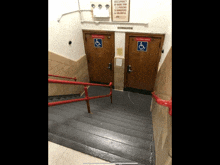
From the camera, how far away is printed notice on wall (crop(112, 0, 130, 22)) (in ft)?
10.3

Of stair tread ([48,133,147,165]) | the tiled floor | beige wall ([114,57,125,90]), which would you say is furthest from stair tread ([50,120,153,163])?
beige wall ([114,57,125,90])

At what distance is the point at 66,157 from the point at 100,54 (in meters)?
3.74

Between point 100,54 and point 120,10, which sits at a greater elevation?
point 120,10

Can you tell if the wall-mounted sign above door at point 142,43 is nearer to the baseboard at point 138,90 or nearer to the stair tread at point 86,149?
the baseboard at point 138,90

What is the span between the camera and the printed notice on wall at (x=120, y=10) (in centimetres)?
313

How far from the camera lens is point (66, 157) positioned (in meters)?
1.16

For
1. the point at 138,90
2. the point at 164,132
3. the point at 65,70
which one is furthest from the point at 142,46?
the point at 164,132

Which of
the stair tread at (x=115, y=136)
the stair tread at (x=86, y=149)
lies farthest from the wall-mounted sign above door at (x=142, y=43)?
the stair tread at (x=86, y=149)

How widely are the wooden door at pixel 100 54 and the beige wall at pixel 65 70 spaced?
300 mm

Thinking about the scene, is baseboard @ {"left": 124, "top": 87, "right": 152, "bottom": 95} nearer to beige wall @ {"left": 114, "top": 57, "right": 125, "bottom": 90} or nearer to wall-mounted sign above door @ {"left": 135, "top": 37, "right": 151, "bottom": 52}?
beige wall @ {"left": 114, "top": 57, "right": 125, "bottom": 90}

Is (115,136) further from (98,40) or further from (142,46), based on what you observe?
(98,40)
